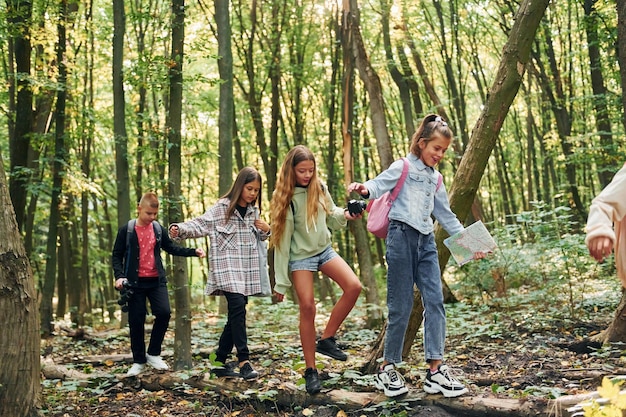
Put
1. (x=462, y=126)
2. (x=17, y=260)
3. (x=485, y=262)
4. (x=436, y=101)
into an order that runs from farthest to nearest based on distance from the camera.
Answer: (x=462, y=126) → (x=436, y=101) → (x=485, y=262) → (x=17, y=260)

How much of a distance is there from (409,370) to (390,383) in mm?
942

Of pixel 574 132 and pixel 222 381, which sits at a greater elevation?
pixel 574 132

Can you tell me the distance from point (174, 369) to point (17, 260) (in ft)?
8.89

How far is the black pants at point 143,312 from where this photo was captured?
6.91 meters

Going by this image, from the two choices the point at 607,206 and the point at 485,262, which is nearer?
the point at 607,206

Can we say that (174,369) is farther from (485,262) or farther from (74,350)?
(485,262)

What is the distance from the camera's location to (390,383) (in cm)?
502

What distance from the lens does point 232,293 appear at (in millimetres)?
5949

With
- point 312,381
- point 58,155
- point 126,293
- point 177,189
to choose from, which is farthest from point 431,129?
point 58,155

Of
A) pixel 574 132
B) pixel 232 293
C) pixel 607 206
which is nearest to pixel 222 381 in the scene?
pixel 232 293

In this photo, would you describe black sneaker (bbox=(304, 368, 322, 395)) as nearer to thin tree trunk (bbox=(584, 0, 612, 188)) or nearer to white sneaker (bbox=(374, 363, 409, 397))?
white sneaker (bbox=(374, 363, 409, 397))

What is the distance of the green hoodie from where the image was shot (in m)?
5.41

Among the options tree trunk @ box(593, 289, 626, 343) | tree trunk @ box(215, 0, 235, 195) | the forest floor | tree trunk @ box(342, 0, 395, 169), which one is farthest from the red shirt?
tree trunk @ box(593, 289, 626, 343)

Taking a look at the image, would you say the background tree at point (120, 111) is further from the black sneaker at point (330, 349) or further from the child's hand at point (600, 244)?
the child's hand at point (600, 244)
